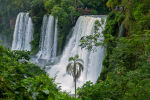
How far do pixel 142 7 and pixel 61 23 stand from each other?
41.0ft

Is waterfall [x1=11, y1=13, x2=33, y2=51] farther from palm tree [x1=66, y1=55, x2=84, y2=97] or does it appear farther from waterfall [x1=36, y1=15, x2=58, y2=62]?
palm tree [x1=66, y1=55, x2=84, y2=97]

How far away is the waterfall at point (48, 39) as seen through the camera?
22.2 m

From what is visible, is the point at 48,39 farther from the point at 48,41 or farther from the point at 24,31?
the point at 24,31

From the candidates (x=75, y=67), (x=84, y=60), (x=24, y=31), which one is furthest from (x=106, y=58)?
(x=24, y=31)

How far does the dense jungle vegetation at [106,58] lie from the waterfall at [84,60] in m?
2.13

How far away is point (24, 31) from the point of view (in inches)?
1083

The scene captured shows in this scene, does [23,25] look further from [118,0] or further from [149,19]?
[149,19]

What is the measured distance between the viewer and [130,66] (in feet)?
25.9

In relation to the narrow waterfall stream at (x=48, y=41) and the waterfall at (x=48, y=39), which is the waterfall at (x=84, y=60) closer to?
the narrow waterfall stream at (x=48, y=41)

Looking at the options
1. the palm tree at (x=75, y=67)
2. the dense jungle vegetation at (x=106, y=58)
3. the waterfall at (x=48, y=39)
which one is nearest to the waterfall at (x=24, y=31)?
the dense jungle vegetation at (x=106, y=58)

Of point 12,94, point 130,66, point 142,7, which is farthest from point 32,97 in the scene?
point 142,7

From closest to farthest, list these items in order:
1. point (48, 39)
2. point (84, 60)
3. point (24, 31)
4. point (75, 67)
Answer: point (75, 67), point (84, 60), point (48, 39), point (24, 31)

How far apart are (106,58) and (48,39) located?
11970mm

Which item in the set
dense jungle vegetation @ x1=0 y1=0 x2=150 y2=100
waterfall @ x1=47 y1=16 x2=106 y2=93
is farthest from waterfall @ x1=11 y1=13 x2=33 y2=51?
waterfall @ x1=47 y1=16 x2=106 y2=93
